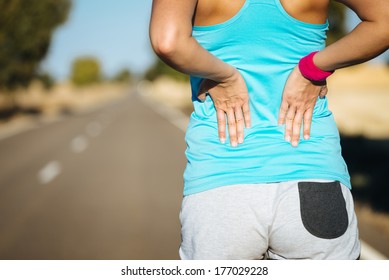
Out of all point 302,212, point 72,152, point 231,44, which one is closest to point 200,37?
point 231,44

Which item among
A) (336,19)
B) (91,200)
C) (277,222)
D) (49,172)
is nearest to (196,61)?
(277,222)

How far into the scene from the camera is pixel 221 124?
1468 millimetres

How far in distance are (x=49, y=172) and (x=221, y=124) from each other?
28.8 feet

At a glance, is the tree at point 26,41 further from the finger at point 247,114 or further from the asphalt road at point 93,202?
the finger at point 247,114

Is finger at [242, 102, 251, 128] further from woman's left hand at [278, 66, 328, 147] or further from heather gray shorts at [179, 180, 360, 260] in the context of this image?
heather gray shorts at [179, 180, 360, 260]

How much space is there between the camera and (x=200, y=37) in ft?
4.63

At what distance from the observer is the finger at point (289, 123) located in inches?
57.1

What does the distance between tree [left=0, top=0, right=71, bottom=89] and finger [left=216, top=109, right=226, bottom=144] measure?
73.8ft

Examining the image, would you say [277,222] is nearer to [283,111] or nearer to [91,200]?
[283,111]

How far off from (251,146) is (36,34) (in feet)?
87.6

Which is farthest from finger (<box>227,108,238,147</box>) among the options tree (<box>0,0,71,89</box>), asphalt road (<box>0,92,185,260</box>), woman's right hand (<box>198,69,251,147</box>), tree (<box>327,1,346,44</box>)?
tree (<box>0,0,71,89</box>)

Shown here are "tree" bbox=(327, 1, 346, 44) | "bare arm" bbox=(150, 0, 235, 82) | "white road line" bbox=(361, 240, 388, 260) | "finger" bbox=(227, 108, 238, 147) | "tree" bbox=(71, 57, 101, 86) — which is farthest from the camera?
"tree" bbox=(71, 57, 101, 86)

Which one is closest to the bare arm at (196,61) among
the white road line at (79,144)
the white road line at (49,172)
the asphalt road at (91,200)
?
the asphalt road at (91,200)

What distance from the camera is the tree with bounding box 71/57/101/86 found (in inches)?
4408
